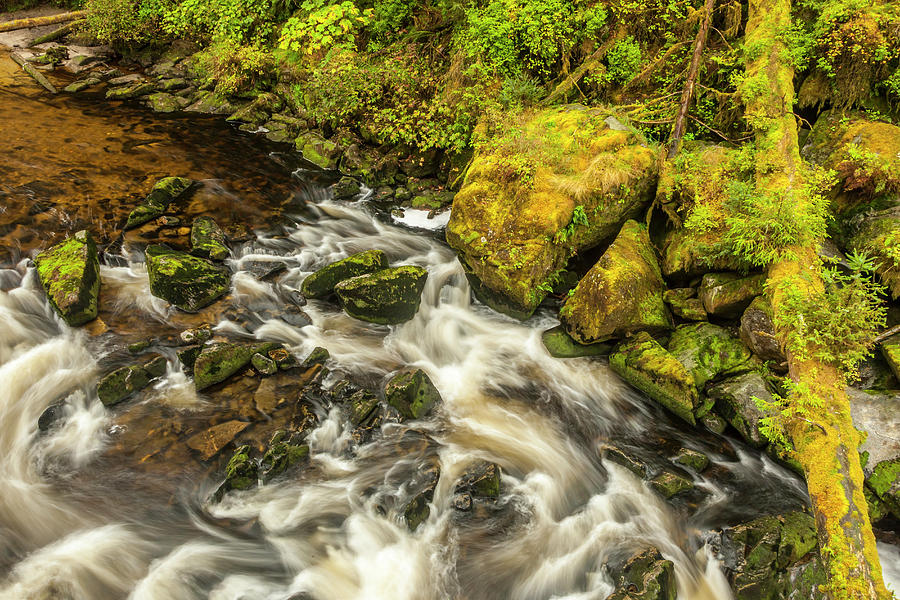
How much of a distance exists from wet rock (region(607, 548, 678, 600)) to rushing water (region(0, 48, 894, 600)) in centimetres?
30

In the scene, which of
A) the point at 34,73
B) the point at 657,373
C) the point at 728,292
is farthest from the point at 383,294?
the point at 34,73

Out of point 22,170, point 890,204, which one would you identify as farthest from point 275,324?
point 890,204

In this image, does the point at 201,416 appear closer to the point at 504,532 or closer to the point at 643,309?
the point at 504,532

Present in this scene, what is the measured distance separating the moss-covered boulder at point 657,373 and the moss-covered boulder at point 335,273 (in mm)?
4151

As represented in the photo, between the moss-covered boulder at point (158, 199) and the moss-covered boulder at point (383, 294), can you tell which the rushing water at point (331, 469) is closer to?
the moss-covered boulder at point (383, 294)

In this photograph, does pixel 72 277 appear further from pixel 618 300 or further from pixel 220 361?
pixel 618 300

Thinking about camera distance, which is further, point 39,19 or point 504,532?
point 39,19

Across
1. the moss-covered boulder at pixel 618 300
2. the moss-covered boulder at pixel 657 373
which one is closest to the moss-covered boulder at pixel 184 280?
the moss-covered boulder at pixel 618 300

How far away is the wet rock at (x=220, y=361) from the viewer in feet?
20.7

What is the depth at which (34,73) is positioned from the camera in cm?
1401

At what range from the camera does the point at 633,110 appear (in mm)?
8680

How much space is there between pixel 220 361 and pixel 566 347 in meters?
4.92

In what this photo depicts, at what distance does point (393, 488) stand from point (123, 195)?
8.12 metres

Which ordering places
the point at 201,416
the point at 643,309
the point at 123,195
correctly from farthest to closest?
1. the point at 123,195
2. the point at 643,309
3. the point at 201,416
